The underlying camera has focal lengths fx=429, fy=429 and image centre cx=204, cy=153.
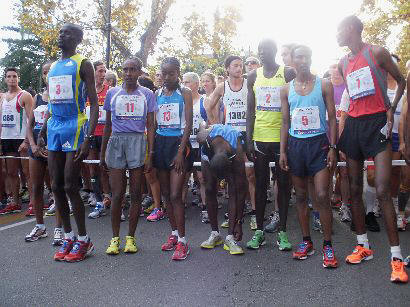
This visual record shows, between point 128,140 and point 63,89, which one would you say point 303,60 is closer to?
point 128,140

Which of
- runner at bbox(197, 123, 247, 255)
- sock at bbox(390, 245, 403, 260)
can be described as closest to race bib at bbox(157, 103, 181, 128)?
runner at bbox(197, 123, 247, 255)

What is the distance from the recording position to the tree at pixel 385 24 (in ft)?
57.6

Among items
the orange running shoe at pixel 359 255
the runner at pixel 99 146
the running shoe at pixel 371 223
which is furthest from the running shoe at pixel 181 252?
the runner at pixel 99 146

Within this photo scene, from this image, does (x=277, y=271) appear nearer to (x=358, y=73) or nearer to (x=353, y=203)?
(x=353, y=203)

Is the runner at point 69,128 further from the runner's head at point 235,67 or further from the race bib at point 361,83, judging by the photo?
the race bib at point 361,83

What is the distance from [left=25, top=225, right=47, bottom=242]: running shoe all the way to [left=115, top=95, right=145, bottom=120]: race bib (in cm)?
187

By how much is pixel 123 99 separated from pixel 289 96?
1864mm

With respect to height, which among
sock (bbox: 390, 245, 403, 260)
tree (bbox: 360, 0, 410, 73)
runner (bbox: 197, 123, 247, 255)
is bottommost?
sock (bbox: 390, 245, 403, 260)

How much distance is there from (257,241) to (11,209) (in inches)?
180

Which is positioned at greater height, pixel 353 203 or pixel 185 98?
pixel 185 98

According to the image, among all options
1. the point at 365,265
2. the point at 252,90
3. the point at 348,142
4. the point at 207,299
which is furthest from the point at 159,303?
the point at 252,90

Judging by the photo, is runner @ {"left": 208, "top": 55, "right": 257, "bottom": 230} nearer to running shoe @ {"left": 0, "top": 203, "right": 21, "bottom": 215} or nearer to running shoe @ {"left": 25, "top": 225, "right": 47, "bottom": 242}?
running shoe @ {"left": 25, "top": 225, "right": 47, "bottom": 242}

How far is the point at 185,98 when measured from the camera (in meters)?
4.97

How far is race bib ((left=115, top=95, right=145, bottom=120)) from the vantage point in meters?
4.91
